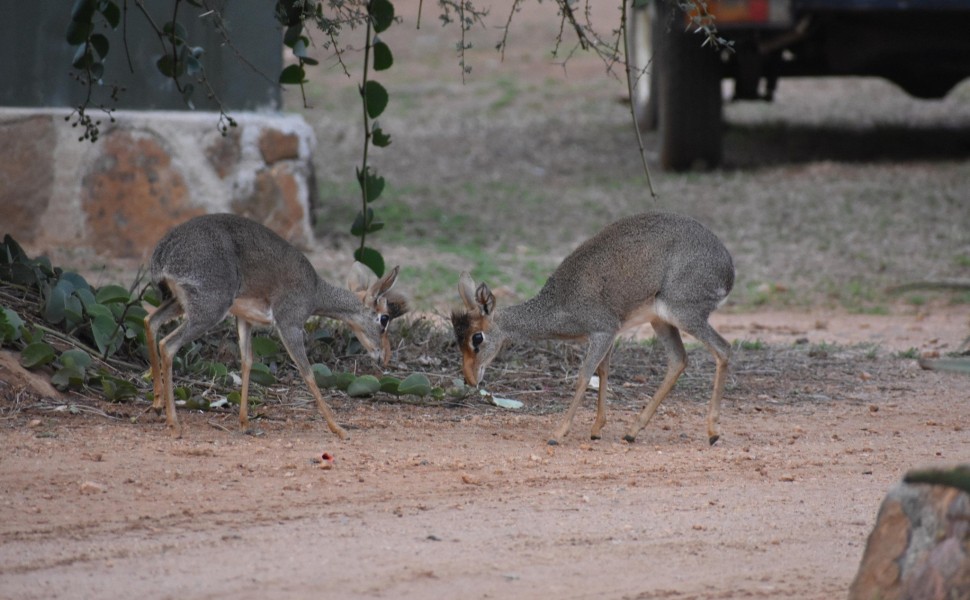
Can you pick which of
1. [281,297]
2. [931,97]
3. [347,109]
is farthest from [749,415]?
[347,109]

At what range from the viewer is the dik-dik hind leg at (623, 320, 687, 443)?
6.16m

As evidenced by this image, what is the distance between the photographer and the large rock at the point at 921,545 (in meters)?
3.25

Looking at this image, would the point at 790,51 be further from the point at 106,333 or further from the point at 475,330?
the point at 106,333

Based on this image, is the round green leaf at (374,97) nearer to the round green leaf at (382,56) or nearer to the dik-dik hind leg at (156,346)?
the round green leaf at (382,56)

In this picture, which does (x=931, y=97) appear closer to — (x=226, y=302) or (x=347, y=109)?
(x=347, y=109)

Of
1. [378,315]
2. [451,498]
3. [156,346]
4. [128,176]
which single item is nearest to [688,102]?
[128,176]

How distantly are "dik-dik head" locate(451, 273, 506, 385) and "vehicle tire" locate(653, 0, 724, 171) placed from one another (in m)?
7.38

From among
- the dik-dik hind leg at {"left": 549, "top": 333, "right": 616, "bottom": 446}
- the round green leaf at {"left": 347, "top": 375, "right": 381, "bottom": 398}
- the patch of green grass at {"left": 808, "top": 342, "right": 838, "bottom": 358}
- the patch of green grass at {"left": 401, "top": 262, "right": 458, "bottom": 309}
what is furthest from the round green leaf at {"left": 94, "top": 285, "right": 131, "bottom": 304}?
Answer: the patch of green grass at {"left": 808, "top": 342, "right": 838, "bottom": 358}

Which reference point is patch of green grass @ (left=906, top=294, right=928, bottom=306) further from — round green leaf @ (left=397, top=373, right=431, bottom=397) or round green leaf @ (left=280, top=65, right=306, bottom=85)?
round green leaf @ (left=280, top=65, right=306, bottom=85)

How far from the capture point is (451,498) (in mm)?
4852

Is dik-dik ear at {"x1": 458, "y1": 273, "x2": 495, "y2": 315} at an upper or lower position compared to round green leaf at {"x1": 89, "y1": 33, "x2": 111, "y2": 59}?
lower

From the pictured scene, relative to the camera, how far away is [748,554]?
4.28 meters

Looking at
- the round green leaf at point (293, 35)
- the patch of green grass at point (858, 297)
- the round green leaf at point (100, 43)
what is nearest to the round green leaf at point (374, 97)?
the round green leaf at point (293, 35)

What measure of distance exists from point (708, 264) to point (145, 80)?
5.18 m
